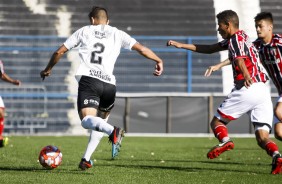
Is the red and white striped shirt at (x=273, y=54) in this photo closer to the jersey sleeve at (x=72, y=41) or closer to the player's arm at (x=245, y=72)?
the player's arm at (x=245, y=72)

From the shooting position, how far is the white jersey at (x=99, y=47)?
29.6 feet

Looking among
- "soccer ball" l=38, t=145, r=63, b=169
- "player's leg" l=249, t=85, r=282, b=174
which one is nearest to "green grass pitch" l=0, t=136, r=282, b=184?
"soccer ball" l=38, t=145, r=63, b=169

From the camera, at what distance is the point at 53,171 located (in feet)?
29.4

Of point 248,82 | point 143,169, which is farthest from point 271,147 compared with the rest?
point 143,169

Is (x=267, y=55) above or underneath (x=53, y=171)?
above

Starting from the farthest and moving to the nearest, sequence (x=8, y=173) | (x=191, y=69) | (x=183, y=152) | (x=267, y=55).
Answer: (x=191, y=69) → (x=183, y=152) → (x=267, y=55) → (x=8, y=173)

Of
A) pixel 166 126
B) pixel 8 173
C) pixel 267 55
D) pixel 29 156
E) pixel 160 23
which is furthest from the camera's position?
pixel 160 23

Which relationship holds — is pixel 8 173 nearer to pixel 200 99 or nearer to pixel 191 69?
pixel 200 99

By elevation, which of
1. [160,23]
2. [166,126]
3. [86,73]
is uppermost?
[160,23]

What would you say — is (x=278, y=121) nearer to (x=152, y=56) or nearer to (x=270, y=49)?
(x=270, y=49)

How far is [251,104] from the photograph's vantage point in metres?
8.85

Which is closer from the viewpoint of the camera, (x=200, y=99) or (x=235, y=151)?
(x=235, y=151)

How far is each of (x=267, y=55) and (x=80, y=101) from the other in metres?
2.56

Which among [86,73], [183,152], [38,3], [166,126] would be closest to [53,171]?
[86,73]
